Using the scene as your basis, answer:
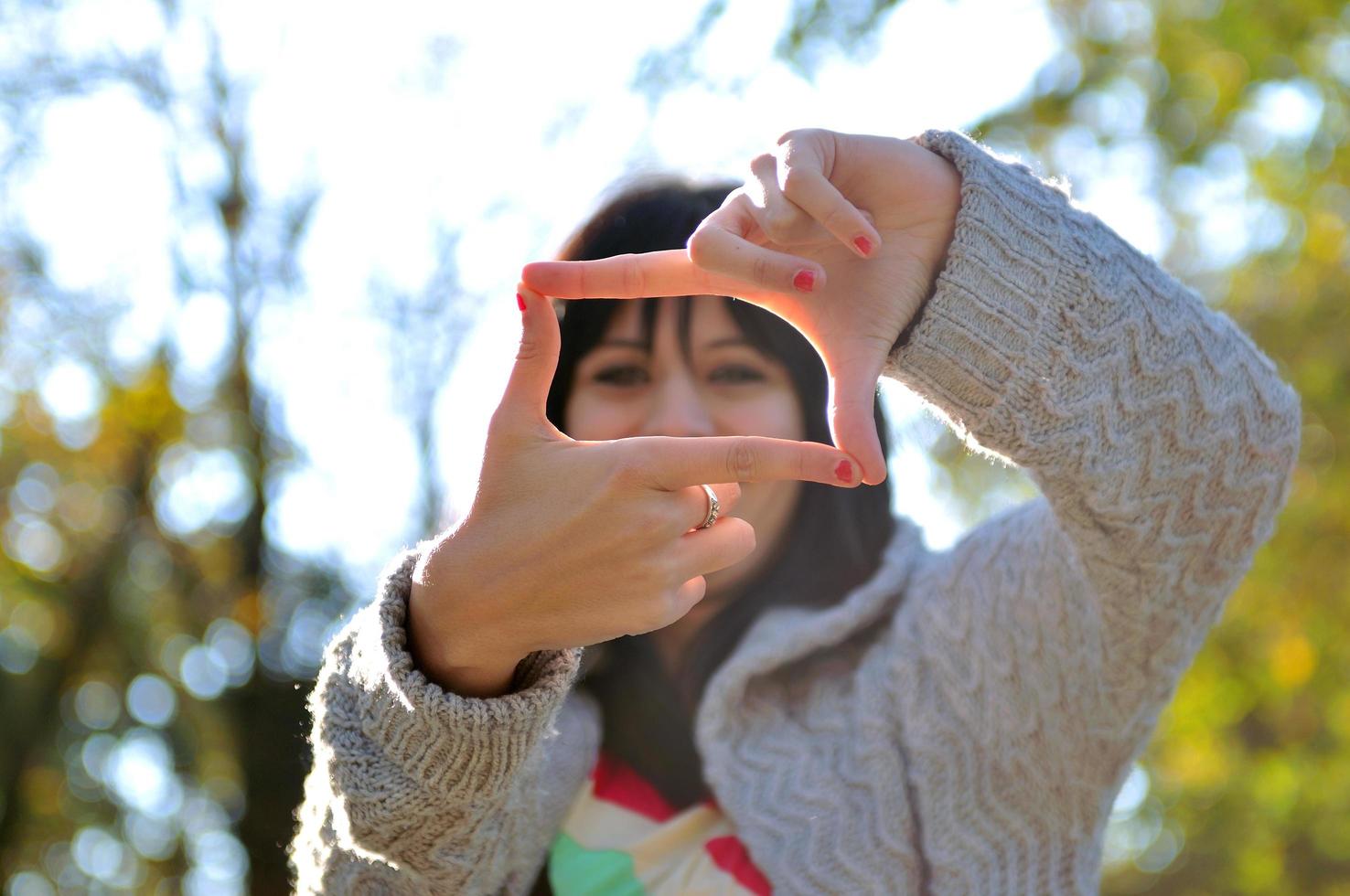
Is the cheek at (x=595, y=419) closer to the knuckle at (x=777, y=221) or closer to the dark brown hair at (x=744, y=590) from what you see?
the dark brown hair at (x=744, y=590)

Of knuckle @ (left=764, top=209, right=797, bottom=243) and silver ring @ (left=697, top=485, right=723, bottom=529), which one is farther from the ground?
knuckle @ (left=764, top=209, right=797, bottom=243)

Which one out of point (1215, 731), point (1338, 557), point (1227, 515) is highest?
point (1227, 515)

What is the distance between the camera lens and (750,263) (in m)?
1.15

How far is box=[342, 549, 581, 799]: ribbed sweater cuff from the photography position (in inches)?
45.0

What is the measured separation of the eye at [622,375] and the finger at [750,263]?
2.08 feet

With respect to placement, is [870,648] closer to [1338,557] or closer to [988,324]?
[988,324]

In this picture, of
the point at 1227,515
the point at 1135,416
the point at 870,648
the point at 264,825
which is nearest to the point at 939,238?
the point at 1135,416

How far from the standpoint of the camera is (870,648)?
5.49 feet

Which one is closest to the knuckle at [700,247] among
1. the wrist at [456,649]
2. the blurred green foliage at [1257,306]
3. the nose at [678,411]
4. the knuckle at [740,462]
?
the knuckle at [740,462]

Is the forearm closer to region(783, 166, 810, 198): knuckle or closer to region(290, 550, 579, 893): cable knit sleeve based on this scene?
region(783, 166, 810, 198): knuckle

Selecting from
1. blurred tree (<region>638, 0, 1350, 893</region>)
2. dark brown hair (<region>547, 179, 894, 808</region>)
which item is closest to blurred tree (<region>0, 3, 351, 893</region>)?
blurred tree (<region>638, 0, 1350, 893</region>)

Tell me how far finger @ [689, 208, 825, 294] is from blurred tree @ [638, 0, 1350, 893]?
5103 millimetres

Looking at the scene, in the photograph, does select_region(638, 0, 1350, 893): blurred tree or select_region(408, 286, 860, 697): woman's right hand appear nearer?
select_region(408, 286, 860, 697): woman's right hand

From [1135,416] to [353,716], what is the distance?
887 millimetres
